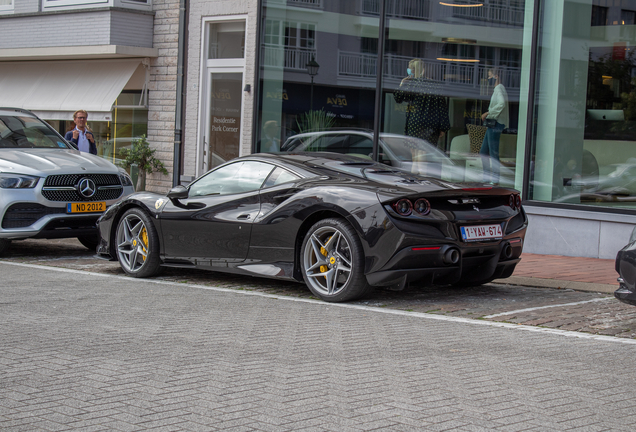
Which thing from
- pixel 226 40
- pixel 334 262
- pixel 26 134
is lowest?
pixel 334 262

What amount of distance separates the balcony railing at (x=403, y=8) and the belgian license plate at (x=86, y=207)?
5.78 meters

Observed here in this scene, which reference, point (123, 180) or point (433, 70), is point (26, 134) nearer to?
point (123, 180)

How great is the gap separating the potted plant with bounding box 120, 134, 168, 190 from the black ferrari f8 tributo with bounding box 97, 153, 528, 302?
8.01 m

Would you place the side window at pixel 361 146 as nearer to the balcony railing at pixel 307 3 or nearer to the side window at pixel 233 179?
the balcony railing at pixel 307 3

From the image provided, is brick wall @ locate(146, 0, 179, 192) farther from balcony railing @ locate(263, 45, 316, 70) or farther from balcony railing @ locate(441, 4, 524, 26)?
balcony railing @ locate(441, 4, 524, 26)

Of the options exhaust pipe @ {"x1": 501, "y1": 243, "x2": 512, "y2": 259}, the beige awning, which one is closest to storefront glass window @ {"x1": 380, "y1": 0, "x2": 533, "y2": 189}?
exhaust pipe @ {"x1": 501, "y1": 243, "x2": 512, "y2": 259}

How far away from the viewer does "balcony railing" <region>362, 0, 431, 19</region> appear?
12547mm

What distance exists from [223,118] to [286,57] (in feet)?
6.28

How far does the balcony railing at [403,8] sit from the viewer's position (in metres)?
12.5

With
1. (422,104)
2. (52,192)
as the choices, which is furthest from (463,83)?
(52,192)

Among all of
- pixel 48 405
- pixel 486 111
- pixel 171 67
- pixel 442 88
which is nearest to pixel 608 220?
pixel 486 111

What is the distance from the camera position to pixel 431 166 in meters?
12.5

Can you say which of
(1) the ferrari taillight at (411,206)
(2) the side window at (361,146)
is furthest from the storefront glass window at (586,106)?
(1) the ferrari taillight at (411,206)

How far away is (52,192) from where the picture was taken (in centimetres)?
959
